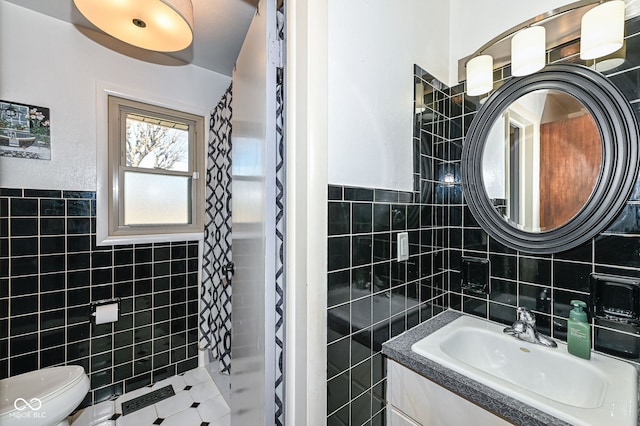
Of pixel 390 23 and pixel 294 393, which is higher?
pixel 390 23

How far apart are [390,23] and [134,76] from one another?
1.85 meters

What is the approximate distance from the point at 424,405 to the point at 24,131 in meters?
2.43

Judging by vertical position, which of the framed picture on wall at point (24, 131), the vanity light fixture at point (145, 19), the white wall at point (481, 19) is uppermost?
the white wall at point (481, 19)

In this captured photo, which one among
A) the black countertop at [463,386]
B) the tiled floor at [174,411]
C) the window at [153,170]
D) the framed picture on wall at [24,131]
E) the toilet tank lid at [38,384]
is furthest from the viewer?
the window at [153,170]

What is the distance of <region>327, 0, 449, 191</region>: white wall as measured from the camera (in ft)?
2.72

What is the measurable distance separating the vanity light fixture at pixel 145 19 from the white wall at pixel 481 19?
124cm

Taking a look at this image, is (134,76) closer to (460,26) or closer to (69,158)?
(69,158)

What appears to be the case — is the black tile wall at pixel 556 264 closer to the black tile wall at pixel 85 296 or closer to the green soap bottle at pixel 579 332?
the green soap bottle at pixel 579 332

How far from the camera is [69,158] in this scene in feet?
5.40

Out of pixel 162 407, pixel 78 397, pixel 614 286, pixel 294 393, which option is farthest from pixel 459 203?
pixel 162 407

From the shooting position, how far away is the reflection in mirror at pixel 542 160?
0.96 m

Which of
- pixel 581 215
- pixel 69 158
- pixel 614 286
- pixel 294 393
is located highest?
pixel 69 158
